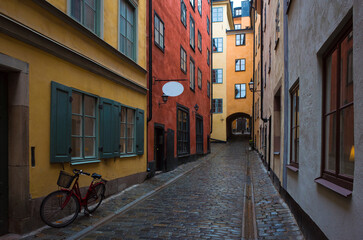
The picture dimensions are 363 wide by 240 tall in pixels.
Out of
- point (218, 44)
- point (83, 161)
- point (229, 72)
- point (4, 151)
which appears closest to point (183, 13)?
point (83, 161)

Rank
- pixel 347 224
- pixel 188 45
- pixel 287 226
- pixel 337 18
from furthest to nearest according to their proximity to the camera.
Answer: pixel 188 45, pixel 287 226, pixel 337 18, pixel 347 224

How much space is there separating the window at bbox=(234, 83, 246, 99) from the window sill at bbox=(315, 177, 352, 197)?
1206 inches

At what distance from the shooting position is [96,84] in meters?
7.75

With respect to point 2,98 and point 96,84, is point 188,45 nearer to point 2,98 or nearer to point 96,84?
point 96,84

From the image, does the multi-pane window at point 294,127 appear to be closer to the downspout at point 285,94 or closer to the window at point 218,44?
the downspout at point 285,94

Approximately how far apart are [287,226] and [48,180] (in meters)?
4.33

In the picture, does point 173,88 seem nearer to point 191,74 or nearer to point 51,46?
point 51,46

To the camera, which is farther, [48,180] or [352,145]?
[48,180]

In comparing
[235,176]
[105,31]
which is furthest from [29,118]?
[235,176]

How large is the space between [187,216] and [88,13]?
513 centimetres

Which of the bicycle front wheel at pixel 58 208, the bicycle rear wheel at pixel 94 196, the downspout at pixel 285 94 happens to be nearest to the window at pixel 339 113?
the downspout at pixel 285 94

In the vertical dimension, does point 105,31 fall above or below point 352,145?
above

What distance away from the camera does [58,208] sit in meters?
5.55

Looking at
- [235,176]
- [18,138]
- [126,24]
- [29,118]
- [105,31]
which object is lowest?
[235,176]
